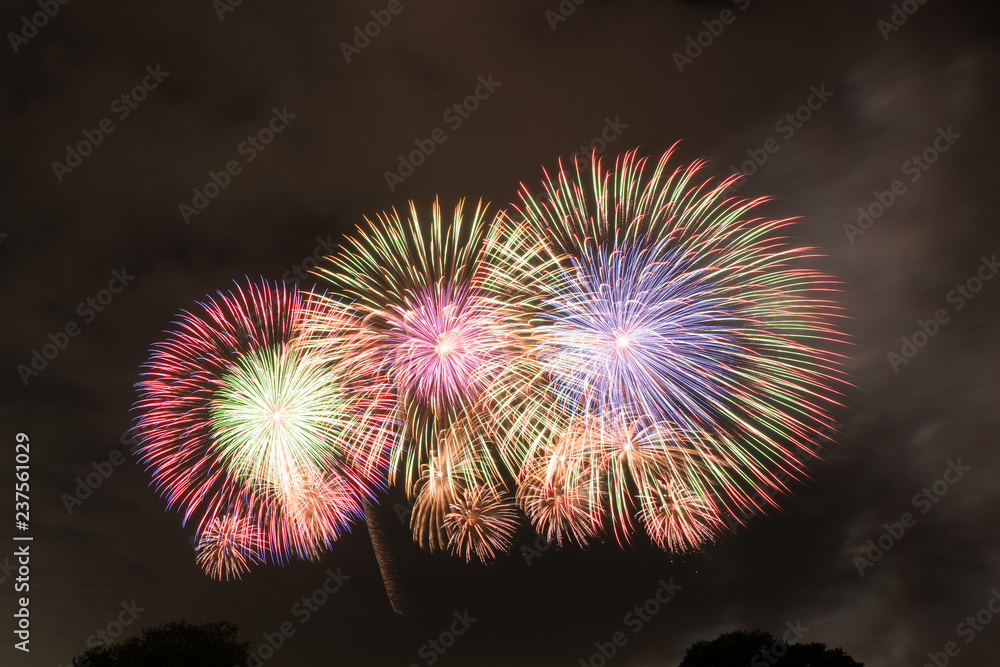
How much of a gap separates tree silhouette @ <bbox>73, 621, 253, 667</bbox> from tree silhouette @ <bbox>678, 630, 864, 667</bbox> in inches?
917

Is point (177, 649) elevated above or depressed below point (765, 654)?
above

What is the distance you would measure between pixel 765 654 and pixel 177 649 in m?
27.8

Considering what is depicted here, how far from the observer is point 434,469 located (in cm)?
2367

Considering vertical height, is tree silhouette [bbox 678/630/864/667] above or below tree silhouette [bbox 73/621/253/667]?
below

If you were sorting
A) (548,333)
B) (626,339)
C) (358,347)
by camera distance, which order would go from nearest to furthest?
(626,339)
(548,333)
(358,347)

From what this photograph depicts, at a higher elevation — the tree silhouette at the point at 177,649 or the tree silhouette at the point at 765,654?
the tree silhouette at the point at 177,649

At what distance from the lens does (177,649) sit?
85.8 feet

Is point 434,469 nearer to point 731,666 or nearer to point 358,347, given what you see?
point 358,347

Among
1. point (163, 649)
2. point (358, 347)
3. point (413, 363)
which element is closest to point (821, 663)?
point (413, 363)

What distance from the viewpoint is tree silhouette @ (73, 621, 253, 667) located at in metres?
Answer: 25.7

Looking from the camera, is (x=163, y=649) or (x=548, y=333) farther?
(x=163, y=649)

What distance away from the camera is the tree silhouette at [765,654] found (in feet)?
84.5

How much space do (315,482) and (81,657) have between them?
578 inches

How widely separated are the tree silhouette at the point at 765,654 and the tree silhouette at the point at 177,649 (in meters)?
23.3
